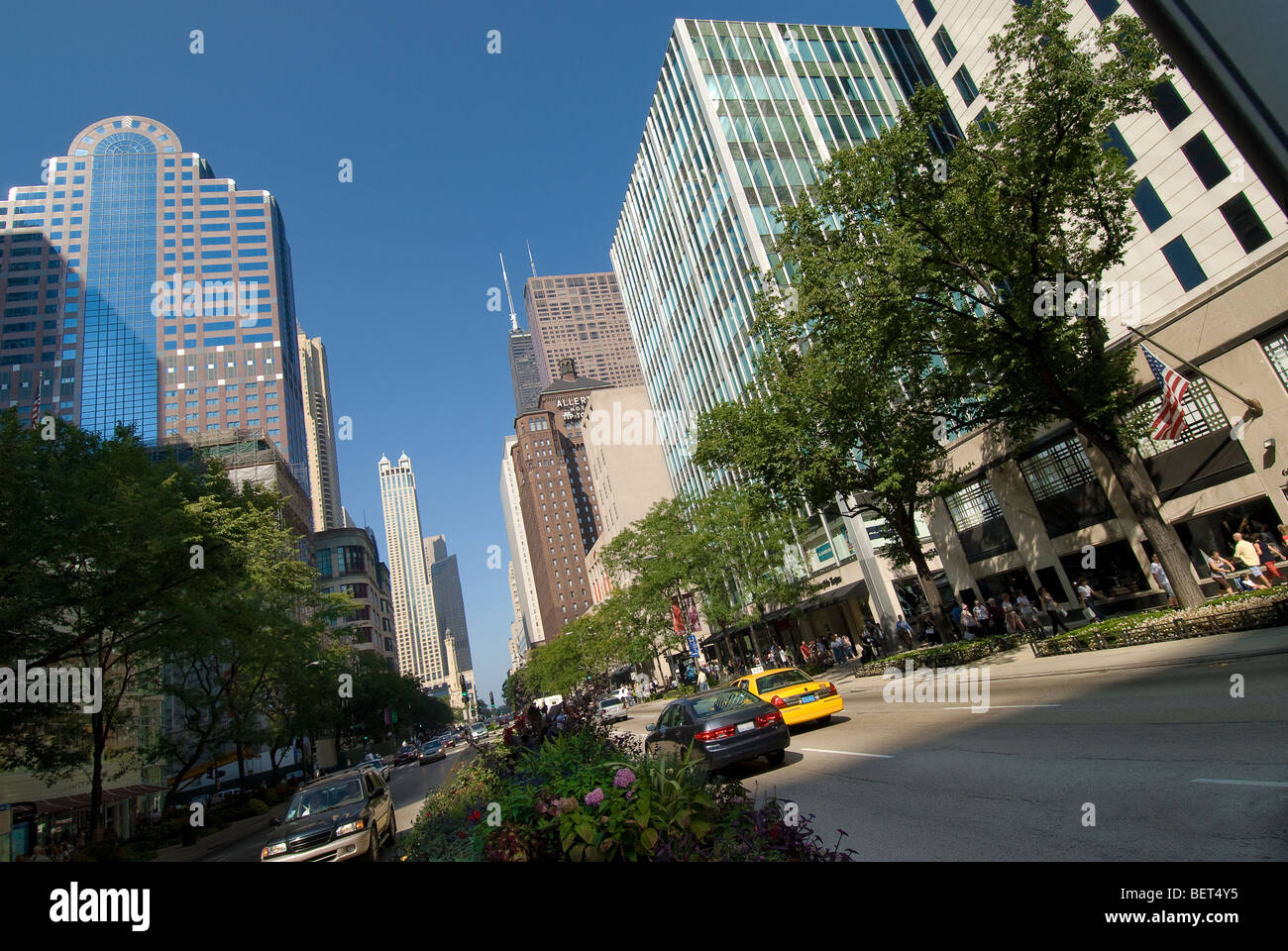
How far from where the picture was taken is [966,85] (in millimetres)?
33688

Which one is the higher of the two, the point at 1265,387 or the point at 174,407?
the point at 174,407

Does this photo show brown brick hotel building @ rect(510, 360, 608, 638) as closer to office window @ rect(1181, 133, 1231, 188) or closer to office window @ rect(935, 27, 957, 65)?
office window @ rect(935, 27, 957, 65)

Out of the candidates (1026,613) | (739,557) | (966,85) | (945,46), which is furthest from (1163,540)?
(945,46)

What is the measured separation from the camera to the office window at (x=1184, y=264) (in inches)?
939

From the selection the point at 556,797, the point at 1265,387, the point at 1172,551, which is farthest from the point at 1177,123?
the point at 556,797

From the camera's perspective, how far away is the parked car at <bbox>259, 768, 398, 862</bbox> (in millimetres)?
10727

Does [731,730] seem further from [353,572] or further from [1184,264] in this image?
[353,572]

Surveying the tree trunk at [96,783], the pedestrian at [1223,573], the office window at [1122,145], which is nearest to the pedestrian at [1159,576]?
the pedestrian at [1223,573]

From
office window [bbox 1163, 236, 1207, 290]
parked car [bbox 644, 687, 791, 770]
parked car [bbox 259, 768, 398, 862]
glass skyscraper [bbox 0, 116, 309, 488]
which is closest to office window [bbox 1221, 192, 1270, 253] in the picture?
office window [bbox 1163, 236, 1207, 290]

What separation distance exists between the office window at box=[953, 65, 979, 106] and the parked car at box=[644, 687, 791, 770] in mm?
33554

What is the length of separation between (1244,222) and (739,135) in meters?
33.5
